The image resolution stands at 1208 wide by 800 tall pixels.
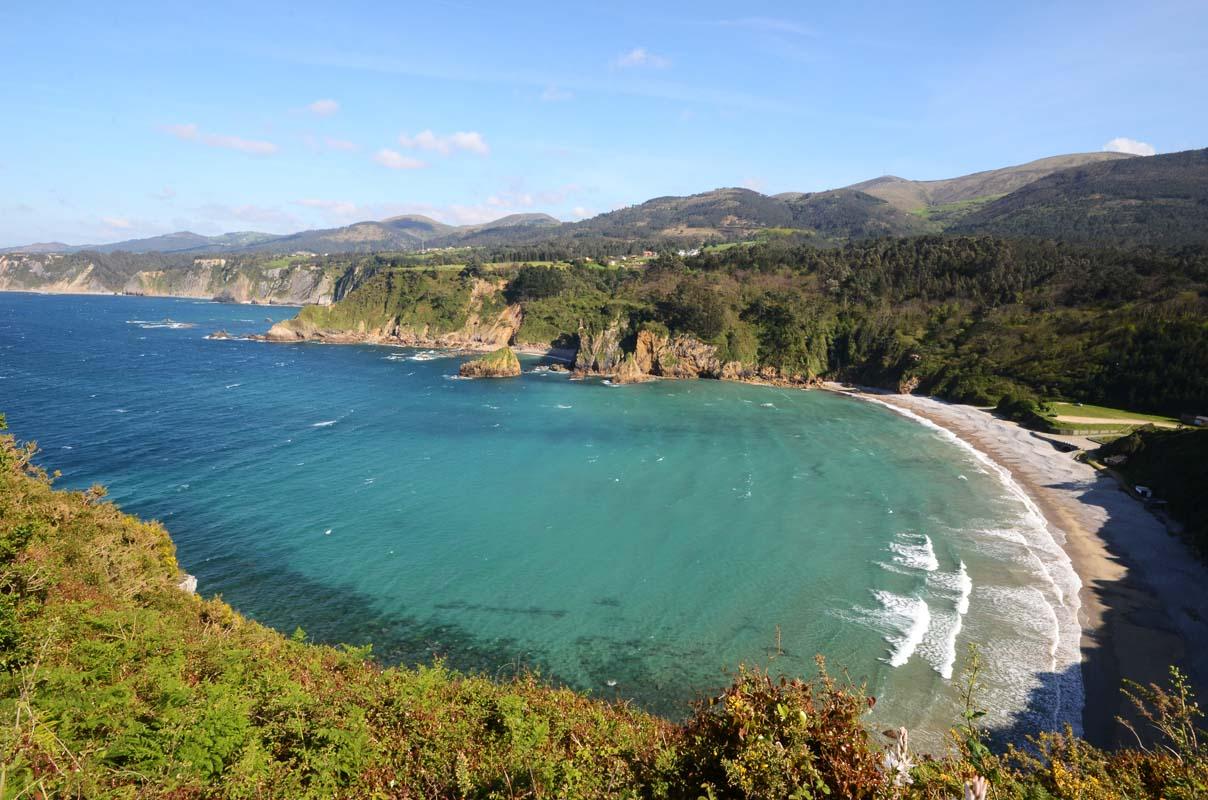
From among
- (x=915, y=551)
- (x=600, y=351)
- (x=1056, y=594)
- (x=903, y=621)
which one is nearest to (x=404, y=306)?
(x=600, y=351)

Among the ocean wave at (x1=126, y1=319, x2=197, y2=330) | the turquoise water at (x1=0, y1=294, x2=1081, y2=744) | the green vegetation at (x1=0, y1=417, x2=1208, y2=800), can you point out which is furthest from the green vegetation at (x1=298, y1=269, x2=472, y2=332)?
the green vegetation at (x1=0, y1=417, x2=1208, y2=800)

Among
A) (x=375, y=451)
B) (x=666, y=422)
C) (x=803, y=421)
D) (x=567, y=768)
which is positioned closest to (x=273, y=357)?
(x=375, y=451)

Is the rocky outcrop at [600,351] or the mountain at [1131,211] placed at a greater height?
the mountain at [1131,211]

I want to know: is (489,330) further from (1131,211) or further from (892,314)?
(1131,211)

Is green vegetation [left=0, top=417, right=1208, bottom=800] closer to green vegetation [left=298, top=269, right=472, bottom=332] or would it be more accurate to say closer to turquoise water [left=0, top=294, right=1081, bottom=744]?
turquoise water [left=0, top=294, right=1081, bottom=744]

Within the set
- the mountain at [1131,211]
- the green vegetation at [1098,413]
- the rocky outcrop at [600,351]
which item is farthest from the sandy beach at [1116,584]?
the mountain at [1131,211]

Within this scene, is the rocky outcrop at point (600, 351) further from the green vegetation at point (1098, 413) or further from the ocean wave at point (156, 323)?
the ocean wave at point (156, 323)
